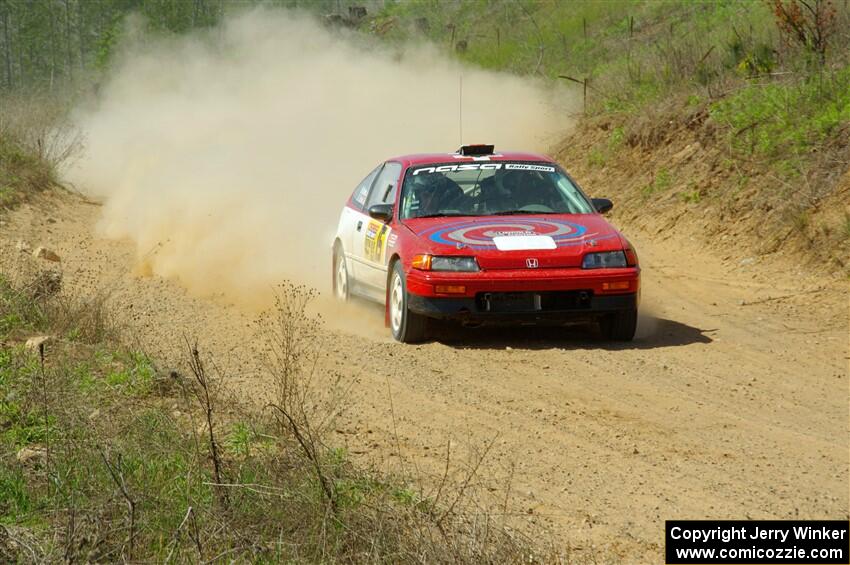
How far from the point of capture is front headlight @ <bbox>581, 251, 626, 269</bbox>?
32.3ft

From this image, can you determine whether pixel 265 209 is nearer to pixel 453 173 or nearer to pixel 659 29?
pixel 453 173

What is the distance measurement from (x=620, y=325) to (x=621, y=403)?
215cm

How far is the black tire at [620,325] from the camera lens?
32.8 feet

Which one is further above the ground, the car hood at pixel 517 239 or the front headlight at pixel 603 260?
the car hood at pixel 517 239

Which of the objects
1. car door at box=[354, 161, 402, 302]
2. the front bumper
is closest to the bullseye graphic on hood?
the front bumper

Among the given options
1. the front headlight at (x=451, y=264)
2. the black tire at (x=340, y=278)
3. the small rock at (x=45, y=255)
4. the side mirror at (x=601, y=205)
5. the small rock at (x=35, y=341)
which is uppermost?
the side mirror at (x=601, y=205)

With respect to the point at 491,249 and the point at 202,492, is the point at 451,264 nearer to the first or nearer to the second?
the point at 491,249

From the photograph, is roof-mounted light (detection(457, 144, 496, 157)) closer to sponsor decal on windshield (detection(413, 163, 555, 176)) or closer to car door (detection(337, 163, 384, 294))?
sponsor decal on windshield (detection(413, 163, 555, 176))

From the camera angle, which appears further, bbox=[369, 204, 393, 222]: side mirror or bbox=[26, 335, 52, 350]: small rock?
bbox=[369, 204, 393, 222]: side mirror

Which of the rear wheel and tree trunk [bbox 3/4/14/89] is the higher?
tree trunk [bbox 3/4/14/89]

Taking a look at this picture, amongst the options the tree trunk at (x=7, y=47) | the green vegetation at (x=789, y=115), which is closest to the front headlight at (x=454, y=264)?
the green vegetation at (x=789, y=115)

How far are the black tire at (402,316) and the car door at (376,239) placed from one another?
338 millimetres

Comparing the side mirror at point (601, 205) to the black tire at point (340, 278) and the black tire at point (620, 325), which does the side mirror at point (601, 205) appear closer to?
the black tire at point (620, 325)

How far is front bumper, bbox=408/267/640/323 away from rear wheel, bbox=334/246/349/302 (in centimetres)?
248
